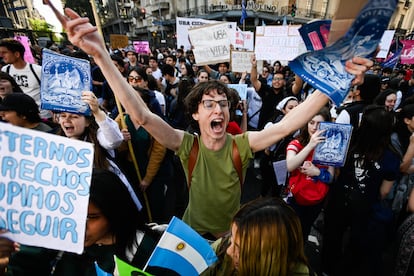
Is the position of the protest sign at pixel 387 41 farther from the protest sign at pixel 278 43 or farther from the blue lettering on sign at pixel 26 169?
the blue lettering on sign at pixel 26 169

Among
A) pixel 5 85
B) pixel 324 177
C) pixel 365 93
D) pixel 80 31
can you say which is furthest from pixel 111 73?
pixel 365 93

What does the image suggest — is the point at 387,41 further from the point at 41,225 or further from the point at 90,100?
the point at 41,225

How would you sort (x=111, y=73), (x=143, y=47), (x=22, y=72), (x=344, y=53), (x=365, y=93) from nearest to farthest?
(x=344, y=53) → (x=111, y=73) → (x=365, y=93) → (x=22, y=72) → (x=143, y=47)

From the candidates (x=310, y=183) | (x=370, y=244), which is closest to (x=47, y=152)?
(x=310, y=183)

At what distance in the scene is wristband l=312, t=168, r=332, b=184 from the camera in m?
2.16

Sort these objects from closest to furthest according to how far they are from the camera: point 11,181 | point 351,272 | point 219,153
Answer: point 11,181 → point 219,153 → point 351,272

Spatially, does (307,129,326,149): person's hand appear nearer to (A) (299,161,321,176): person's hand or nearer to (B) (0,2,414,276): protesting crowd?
(B) (0,2,414,276): protesting crowd

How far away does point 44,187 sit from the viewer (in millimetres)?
941

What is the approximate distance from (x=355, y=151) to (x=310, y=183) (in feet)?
1.60

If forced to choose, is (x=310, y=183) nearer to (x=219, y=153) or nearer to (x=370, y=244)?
(x=370, y=244)

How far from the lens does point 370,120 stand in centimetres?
193

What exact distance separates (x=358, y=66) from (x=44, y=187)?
5.04ft

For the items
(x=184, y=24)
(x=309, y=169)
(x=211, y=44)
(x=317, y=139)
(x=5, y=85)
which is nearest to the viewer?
(x=317, y=139)

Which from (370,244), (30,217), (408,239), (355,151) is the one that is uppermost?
(30,217)
